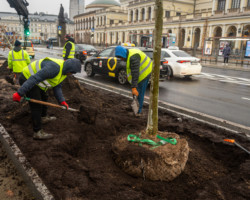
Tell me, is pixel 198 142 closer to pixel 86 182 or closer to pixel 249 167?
pixel 249 167

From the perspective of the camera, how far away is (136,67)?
5043mm

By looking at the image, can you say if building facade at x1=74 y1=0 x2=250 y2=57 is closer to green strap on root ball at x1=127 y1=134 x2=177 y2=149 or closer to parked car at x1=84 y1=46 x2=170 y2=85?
parked car at x1=84 y1=46 x2=170 y2=85

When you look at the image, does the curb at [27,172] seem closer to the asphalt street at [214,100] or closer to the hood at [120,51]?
the hood at [120,51]

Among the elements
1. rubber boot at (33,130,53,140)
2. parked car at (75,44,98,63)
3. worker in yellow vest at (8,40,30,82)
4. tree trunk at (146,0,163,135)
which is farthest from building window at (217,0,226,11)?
rubber boot at (33,130,53,140)

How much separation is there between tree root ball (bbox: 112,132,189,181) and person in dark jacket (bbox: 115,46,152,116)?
7.22 ft

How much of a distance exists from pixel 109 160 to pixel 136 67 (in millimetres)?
2339

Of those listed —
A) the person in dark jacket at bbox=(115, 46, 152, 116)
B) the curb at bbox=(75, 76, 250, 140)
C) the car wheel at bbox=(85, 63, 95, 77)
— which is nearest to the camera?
the curb at bbox=(75, 76, 250, 140)

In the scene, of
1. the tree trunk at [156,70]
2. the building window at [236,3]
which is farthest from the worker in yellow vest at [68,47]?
the building window at [236,3]

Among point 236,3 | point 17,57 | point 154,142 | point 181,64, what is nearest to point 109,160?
point 154,142

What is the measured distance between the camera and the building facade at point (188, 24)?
3238 centimetres

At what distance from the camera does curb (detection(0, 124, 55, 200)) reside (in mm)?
2452

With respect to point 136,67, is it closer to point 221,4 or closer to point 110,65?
point 110,65

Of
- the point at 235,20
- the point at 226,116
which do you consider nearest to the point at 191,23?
the point at 235,20

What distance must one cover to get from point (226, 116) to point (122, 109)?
2725mm
